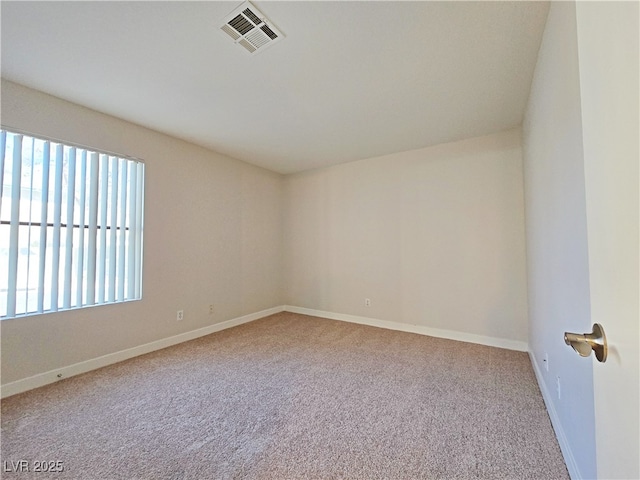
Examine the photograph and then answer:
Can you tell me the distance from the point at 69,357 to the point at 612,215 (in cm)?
353

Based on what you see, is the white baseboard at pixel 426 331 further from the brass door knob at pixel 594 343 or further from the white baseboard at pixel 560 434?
the brass door knob at pixel 594 343

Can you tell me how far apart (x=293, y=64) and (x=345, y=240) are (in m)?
2.64

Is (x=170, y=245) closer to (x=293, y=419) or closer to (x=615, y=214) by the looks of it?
(x=293, y=419)

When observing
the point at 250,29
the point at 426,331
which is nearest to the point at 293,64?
the point at 250,29

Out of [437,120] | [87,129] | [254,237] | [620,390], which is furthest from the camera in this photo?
[254,237]

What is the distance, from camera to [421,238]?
3480 millimetres

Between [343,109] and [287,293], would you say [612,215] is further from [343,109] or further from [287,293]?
[287,293]

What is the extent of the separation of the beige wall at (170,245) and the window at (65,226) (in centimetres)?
10

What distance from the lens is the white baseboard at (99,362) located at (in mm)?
2055

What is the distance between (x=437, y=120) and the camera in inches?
107

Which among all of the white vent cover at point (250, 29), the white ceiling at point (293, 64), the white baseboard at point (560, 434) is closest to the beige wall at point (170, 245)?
the white ceiling at point (293, 64)

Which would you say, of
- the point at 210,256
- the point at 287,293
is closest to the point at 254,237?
the point at 210,256

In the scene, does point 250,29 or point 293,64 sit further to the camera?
point 293,64

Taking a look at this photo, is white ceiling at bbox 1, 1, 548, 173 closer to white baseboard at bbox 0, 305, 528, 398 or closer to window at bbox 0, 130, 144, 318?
window at bbox 0, 130, 144, 318
